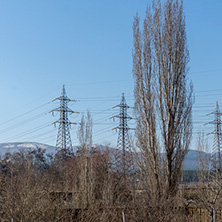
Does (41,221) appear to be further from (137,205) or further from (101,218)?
(137,205)

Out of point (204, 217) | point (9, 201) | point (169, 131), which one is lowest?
point (204, 217)

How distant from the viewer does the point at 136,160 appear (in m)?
13.3

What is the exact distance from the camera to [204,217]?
12211 millimetres

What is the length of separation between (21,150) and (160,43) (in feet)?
85.7

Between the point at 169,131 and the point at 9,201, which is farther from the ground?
the point at 169,131

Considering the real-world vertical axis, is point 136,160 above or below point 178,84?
below

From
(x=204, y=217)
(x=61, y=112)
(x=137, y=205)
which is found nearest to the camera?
(x=137, y=205)

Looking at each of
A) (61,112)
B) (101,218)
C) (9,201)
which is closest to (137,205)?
(101,218)

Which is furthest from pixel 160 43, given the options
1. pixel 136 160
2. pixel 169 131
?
pixel 136 160

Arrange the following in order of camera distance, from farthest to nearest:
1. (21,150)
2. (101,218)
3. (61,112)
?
(21,150), (61,112), (101,218)

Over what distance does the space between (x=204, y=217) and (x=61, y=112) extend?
2096 centimetres

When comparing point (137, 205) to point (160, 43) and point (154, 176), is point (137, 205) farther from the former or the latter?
point (160, 43)

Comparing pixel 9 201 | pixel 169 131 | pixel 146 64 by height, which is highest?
pixel 146 64

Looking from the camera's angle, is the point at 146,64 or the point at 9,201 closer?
the point at 9,201
